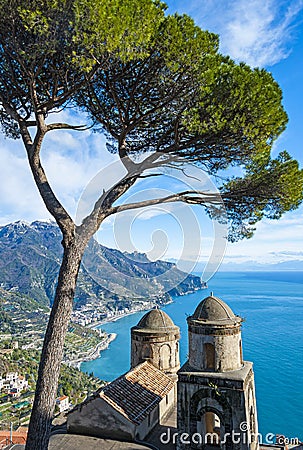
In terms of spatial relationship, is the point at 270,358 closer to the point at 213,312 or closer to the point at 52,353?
the point at 213,312

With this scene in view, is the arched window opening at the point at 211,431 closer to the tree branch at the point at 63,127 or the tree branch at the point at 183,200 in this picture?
the tree branch at the point at 183,200

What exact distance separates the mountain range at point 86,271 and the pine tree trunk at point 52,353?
459mm

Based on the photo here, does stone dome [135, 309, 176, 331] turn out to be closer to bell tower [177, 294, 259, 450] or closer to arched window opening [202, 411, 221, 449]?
arched window opening [202, 411, 221, 449]

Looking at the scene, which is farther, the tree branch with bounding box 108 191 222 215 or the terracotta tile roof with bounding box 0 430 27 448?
the terracotta tile roof with bounding box 0 430 27 448

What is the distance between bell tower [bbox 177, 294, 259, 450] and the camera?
23.8 ft

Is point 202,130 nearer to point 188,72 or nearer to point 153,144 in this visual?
point 188,72

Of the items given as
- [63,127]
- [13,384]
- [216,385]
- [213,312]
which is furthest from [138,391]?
[13,384]

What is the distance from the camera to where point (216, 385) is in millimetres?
7445

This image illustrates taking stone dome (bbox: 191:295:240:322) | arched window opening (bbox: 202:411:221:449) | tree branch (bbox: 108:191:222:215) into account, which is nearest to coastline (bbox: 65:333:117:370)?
arched window opening (bbox: 202:411:221:449)

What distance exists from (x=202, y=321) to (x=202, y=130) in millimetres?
4710

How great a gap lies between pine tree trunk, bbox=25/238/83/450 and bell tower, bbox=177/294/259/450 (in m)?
3.56

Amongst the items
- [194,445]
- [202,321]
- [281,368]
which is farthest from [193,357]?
[281,368]

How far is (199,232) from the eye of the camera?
689cm

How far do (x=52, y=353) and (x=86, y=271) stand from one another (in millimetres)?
1906
